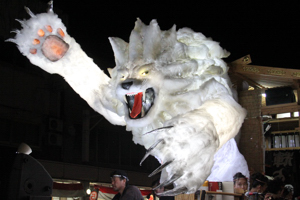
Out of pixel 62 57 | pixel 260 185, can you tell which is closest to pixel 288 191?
pixel 260 185

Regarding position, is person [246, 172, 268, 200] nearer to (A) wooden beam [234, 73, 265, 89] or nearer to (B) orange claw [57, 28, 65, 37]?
(A) wooden beam [234, 73, 265, 89]

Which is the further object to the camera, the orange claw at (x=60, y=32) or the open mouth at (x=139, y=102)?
the orange claw at (x=60, y=32)

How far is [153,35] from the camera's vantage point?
9.88ft

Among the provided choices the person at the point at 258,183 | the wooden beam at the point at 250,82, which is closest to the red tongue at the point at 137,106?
the person at the point at 258,183

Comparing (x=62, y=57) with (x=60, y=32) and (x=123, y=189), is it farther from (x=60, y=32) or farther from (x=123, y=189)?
(x=123, y=189)

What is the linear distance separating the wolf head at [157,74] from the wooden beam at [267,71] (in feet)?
4.30

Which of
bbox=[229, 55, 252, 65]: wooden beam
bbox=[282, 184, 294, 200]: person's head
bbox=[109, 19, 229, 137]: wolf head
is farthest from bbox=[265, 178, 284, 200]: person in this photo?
bbox=[109, 19, 229, 137]: wolf head

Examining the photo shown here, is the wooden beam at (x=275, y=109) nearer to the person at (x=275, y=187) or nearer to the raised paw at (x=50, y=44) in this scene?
the person at (x=275, y=187)

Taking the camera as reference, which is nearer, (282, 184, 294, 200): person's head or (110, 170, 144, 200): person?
(110, 170, 144, 200): person

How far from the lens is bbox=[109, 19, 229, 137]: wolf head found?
2.87 meters

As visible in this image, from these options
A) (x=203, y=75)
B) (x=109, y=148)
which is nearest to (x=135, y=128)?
(x=203, y=75)

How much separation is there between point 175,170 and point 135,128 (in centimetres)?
92

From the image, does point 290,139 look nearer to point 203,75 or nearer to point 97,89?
point 203,75

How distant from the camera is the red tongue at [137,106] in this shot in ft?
9.36
